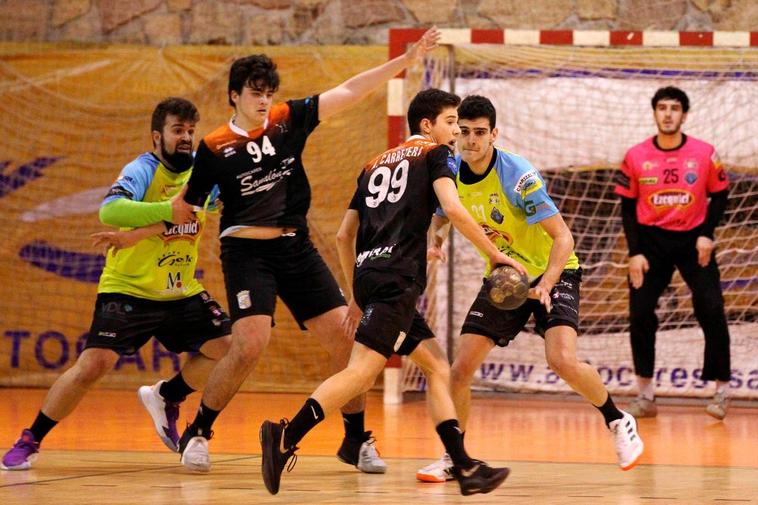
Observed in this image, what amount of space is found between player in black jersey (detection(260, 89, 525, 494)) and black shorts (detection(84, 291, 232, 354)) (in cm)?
106

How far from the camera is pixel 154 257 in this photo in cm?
634

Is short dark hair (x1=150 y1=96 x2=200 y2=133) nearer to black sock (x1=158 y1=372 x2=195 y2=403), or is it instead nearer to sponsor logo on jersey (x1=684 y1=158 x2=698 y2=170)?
black sock (x1=158 y1=372 x2=195 y2=403)

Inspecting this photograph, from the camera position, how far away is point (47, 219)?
1066 cm

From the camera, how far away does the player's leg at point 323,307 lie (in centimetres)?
599

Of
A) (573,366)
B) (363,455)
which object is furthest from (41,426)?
(573,366)

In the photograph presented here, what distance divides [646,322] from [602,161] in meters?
1.65

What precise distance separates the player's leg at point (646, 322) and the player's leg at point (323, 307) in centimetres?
323

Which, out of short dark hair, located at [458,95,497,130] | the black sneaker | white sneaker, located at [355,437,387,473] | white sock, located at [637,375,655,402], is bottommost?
white sock, located at [637,375,655,402]

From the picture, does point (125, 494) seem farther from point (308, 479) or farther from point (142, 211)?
point (142, 211)

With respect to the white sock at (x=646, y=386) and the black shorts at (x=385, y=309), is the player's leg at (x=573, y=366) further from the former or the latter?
the white sock at (x=646, y=386)

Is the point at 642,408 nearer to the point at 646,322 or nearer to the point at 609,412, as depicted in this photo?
the point at 646,322

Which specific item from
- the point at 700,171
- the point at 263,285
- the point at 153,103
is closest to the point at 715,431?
the point at 700,171

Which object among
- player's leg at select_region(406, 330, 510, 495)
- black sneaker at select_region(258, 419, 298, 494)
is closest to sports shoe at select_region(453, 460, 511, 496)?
player's leg at select_region(406, 330, 510, 495)

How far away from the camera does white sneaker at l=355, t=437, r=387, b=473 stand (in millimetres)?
5883
